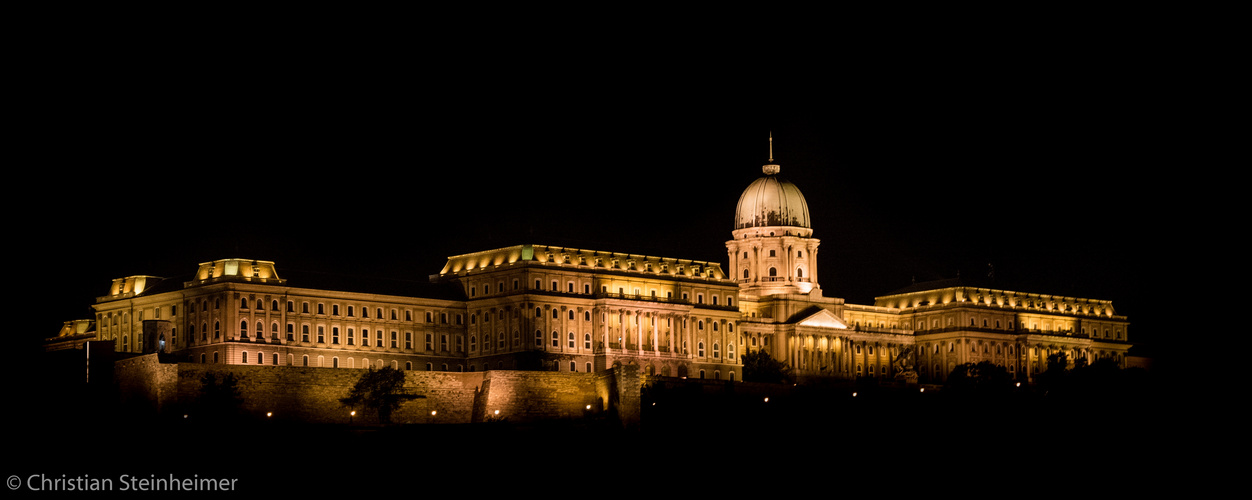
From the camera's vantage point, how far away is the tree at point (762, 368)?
187 meters

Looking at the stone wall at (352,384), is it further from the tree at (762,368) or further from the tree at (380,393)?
the tree at (762,368)

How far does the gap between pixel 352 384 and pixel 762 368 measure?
148 feet

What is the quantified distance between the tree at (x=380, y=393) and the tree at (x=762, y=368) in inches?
1624

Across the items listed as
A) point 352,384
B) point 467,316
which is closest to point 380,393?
point 352,384

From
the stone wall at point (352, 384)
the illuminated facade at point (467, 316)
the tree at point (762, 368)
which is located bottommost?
the stone wall at point (352, 384)

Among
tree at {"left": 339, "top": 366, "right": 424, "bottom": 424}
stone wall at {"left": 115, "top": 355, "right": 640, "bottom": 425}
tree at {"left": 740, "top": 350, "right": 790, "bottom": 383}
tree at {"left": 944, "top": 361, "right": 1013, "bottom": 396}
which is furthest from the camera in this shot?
tree at {"left": 740, "top": 350, "right": 790, "bottom": 383}

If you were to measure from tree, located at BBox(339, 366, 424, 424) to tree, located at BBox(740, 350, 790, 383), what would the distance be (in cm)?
4125

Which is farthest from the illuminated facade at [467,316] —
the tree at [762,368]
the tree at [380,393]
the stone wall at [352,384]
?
the tree at [380,393]

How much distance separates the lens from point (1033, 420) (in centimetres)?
16862

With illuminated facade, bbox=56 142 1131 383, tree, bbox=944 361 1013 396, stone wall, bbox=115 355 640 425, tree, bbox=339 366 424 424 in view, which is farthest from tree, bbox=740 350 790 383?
tree, bbox=339 366 424 424

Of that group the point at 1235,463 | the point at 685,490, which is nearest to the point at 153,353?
the point at 685,490

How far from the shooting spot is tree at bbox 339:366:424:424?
151m

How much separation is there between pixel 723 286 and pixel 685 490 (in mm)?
54653

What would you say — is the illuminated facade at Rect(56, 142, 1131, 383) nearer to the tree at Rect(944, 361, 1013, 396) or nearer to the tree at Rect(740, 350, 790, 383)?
the tree at Rect(740, 350, 790, 383)
